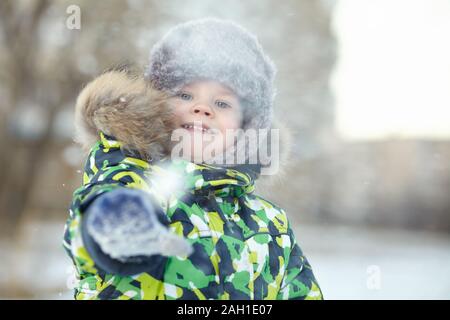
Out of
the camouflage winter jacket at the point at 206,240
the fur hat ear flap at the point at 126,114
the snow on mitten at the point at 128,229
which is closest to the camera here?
the snow on mitten at the point at 128,229

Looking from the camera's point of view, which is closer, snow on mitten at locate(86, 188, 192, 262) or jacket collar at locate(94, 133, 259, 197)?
snow on mitten at locate(86, 188, 192, 262)

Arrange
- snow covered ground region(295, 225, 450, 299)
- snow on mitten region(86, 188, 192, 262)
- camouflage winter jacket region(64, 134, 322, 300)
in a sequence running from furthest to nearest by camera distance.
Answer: snow covered ground region(295, 225, 450, 299), camouflage winter jacket region(64, 134, 322, 300), snow on mitten region(86, 188, 192, 262)

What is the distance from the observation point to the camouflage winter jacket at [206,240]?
127cm

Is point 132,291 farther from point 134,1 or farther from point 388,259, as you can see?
point 388,259

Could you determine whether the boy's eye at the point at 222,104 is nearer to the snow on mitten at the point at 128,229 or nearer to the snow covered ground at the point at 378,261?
the snow on mitten at the point at 128,229

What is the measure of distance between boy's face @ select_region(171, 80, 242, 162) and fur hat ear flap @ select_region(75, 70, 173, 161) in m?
0.06

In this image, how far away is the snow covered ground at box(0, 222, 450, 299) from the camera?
5.32 metres

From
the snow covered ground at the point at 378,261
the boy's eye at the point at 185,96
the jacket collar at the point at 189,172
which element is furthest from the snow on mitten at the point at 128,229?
the snow covered ground at the point at 378,261

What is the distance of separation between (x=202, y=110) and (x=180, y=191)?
0.99ft

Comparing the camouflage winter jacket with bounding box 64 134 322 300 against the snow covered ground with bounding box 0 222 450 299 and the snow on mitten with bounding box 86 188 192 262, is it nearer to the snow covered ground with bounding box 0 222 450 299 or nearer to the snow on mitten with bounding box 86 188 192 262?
the snow on mitten with bounding box 86 188 192 262

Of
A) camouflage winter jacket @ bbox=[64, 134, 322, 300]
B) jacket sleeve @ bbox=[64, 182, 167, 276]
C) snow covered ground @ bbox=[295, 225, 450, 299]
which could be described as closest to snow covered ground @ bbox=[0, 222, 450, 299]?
snow covered ground @ bbox=[295, 225, 450, 299]

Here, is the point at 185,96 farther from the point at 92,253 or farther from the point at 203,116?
the point at 92,253

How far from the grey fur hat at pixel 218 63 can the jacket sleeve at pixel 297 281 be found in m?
0.47
